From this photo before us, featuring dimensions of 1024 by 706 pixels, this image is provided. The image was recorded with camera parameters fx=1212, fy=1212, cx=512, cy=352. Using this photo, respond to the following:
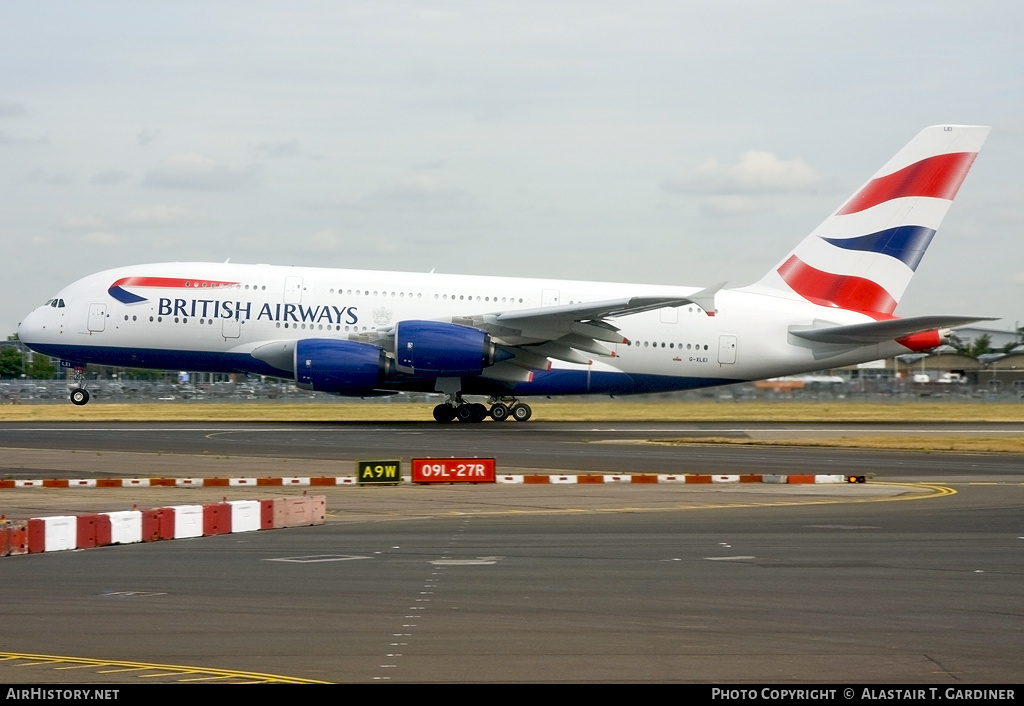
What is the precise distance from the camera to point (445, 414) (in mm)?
40906

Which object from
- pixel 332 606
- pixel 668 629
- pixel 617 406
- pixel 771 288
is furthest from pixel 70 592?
pixel 617 406

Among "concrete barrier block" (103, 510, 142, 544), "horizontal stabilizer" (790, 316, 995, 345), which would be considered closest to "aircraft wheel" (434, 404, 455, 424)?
"horizontal stabilizer" (790, 316, 995, 345)

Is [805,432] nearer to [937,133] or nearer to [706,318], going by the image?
[706,318]

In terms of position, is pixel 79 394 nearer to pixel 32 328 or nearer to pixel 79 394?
pixel 79 394

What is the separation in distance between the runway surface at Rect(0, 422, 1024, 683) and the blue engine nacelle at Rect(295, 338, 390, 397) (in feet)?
50.3

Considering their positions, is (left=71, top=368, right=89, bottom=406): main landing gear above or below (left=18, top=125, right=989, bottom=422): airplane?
below

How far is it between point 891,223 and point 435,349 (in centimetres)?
1705

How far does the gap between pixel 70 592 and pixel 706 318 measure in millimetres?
32702

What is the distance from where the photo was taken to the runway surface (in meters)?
8.27

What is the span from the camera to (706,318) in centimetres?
4178

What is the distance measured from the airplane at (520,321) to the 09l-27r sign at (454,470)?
539 inches

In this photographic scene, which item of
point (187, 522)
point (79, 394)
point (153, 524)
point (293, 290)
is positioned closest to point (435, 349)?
point (293, 290)

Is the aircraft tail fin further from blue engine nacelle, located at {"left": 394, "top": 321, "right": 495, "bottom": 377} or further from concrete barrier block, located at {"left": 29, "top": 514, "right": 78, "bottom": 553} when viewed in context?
concrete barrier block, located at {"left": 29, "top": 514, "right": 78, "bottom": 553}

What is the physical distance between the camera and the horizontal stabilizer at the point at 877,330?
1485 inches
